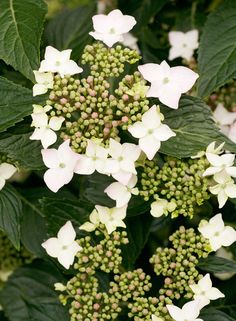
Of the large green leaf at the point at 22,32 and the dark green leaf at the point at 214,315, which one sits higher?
the large green leaf at the point at 22,32

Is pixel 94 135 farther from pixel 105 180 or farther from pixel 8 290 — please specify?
pixel 8 290

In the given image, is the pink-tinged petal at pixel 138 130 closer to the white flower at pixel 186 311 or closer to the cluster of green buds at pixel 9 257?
the white flower at pixel 186 311

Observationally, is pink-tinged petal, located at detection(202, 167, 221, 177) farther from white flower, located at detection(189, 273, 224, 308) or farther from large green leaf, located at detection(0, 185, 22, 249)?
large green leaf, located at detection(0, 185, 22, 249)

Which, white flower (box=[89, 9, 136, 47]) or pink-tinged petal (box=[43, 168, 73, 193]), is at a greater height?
white flower (box=[89, 9, 136, 47])

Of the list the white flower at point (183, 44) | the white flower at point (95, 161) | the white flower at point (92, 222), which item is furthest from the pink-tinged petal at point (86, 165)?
the white flower at point (183, 44)

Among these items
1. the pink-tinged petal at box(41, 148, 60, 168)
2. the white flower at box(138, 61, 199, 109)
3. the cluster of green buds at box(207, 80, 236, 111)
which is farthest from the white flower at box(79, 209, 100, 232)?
the cluster of green buds at box(207, 80, 236, 111)

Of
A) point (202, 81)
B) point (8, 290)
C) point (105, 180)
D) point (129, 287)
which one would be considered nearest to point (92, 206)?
point (105, 180)

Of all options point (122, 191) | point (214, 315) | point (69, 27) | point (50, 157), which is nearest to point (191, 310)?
point (214, 315)
